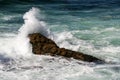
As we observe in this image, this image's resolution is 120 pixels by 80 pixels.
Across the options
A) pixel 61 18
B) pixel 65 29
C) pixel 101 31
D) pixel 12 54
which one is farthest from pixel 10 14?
pixel 12 54

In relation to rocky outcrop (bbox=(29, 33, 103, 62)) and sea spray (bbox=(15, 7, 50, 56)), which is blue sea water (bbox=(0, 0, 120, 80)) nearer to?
sea spray (bbox=(15, 7, 50, 56))

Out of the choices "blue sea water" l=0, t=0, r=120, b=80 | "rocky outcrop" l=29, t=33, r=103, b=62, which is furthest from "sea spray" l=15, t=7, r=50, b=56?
"rocky outcrop" l=29, t=33, r=103, b=62

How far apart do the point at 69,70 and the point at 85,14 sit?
1420 cm

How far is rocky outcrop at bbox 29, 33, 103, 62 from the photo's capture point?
688 inches

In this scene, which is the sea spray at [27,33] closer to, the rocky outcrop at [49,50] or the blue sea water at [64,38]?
the blue sea water at [64,38]

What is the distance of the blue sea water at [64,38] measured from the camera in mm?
16547

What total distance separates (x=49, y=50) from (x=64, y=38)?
4.09 meters

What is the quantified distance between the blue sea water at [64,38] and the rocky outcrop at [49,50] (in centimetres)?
25

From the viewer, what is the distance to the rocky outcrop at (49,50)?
688 inches

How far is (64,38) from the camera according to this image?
21.9m

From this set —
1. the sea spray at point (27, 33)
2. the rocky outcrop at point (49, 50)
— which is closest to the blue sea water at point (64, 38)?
the sea spray at point (27, 33)

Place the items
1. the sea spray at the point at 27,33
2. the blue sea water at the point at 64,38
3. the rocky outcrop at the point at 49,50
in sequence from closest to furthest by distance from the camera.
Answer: the blue sea water at the point at 64,38 → the rocky outcrop at the point at 49,50 → the sea spray at the point at 27,33

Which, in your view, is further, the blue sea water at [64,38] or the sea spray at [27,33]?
the sea spray at [27,33]

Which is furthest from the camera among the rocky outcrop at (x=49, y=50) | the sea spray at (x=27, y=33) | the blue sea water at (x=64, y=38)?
the sea spray at (x=27, y=33)
